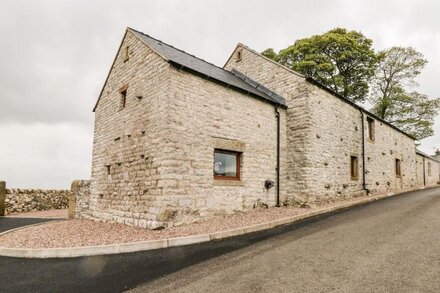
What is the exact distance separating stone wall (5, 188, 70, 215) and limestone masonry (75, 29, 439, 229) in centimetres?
612

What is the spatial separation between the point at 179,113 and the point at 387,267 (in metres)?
6.40

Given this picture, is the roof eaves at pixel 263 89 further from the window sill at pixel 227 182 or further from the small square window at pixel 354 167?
the small square window at pixel 354 167

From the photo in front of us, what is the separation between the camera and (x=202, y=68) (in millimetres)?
10867

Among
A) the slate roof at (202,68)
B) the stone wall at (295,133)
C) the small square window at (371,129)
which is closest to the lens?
the slate roof at (202,68)

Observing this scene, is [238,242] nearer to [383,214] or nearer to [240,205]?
[240,205]

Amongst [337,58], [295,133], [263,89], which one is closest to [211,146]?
[295,133]

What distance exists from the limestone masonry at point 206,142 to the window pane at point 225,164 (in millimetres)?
35

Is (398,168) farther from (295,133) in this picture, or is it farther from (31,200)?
(31,200)

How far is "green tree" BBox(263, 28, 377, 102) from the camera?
843 inches

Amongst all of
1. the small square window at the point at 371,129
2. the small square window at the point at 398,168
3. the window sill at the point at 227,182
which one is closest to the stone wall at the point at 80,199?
the window sill at the point at 227,182

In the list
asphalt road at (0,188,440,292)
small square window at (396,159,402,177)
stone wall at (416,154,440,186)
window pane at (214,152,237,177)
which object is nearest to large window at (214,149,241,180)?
window pane at (214,152,237,177)

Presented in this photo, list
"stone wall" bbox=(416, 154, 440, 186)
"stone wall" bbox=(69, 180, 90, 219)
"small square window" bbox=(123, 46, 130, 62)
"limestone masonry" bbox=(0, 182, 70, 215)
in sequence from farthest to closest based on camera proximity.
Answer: "stone wall" bbox=(416, 154, 440, 186), "limestone masonry" bbox=(0, 182, 70, 215), "stone wall" bbox=(69, 180, 90, 219), "small square window" bbox=(123, 46, 130, 62)

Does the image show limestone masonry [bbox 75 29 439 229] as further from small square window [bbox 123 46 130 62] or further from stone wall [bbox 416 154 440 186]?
stone wall [bbox 416 154 440 186]

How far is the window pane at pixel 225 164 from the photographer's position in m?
9.38
